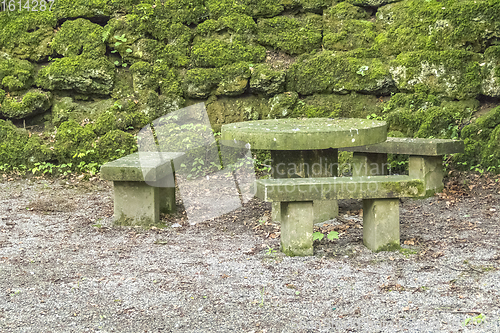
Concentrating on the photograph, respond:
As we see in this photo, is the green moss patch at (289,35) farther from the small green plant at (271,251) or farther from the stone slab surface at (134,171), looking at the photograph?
the small green plant at (271,251)

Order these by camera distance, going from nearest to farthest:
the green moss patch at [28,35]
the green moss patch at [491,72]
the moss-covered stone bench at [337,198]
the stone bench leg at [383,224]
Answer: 1. the moss-covered stone bench at [337,198]
2. the stone bench leg at [383,224]
3. the green moss patch at [491,72]
4. the green moss patch at [28,35]

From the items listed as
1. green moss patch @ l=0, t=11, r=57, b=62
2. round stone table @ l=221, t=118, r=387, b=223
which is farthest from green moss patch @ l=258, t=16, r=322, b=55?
green moss patch @ l=0, t=11, r=57, b=62

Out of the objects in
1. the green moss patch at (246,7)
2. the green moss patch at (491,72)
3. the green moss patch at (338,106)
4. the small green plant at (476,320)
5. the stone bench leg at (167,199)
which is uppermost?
the green moss patch at (246,7)

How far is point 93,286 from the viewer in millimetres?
3074

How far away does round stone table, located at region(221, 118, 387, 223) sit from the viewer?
3.61 meters

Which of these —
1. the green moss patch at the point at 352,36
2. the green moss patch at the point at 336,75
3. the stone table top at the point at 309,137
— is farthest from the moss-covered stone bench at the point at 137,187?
the green moss patch at the point at 352,36

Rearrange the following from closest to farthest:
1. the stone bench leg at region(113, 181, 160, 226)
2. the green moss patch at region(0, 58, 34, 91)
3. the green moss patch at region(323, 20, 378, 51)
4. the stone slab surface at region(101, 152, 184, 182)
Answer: the stone slab surface at region(101, 152, 184, 182) → the stone bench leg at region(113, 181, 160, 226) → the green moss patch at region(323, 20, 378, 51) → the green moss patch at region(0, 58, 34, 91)

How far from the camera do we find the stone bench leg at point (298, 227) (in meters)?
3.50

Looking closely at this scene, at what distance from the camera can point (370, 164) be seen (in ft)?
17.9

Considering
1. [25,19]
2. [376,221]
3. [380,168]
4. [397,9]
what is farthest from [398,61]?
[25,19]

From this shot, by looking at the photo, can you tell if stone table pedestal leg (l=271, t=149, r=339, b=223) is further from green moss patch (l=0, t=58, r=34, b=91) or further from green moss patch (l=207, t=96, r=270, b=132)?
green moss patch (l=0, t=58, r=34, b=91)

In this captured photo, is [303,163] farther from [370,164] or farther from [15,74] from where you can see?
[15,74]

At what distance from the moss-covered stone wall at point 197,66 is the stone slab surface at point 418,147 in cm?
106

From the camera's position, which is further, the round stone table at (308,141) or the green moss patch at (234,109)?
the green moss patch at (234,109)
